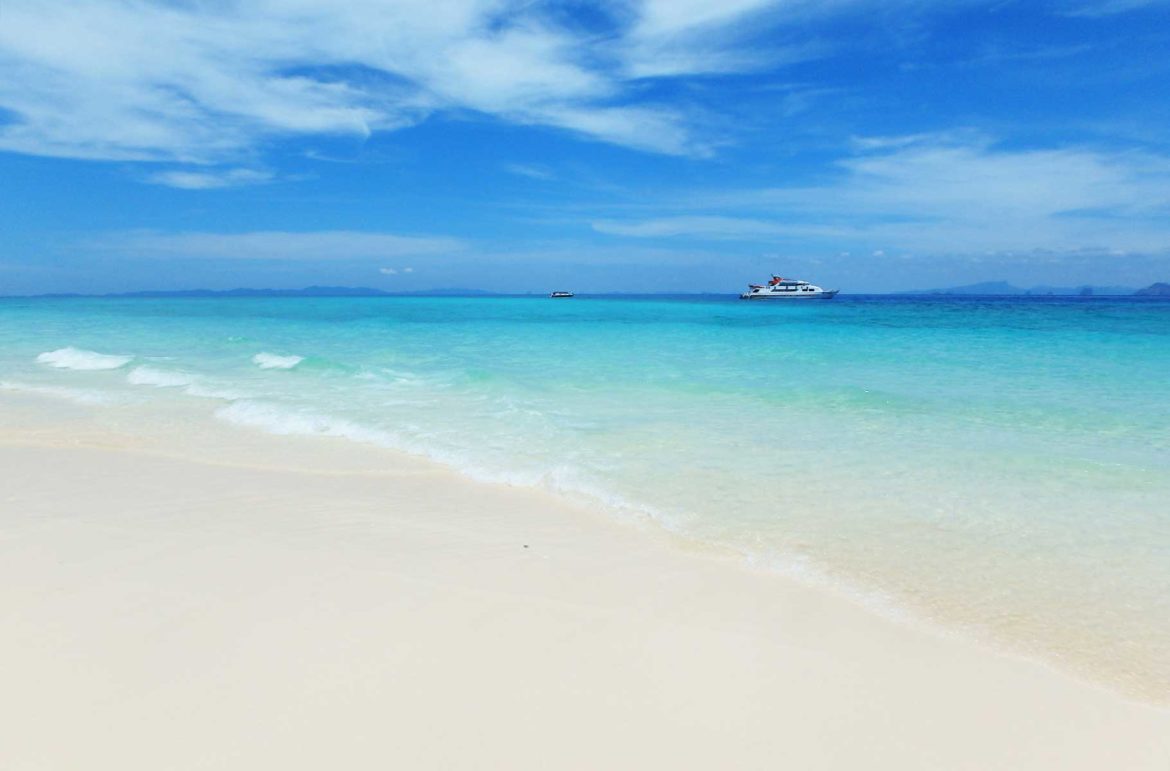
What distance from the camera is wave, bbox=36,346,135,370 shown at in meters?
17.0

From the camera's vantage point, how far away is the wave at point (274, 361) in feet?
55.4

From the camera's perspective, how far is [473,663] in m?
3.39

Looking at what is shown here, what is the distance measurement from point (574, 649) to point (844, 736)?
1.39m

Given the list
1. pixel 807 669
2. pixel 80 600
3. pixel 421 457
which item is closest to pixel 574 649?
pixel 807 669

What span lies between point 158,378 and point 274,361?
143 inches

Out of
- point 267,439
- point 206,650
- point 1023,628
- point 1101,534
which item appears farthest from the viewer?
point 267,439

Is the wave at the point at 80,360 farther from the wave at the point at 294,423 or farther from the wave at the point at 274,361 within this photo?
the wave at the point at 294,423

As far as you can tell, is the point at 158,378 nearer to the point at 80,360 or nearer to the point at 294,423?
the point at 80,360

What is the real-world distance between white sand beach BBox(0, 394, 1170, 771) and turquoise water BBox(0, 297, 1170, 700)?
63 centimetres

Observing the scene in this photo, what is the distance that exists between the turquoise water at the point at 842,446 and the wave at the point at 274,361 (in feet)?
0.79

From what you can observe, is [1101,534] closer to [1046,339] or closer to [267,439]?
[267,439]

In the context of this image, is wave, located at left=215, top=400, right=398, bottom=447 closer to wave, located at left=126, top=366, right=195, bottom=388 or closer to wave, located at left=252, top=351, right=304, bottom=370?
wave, located at left=126, top=366, right=195, bottom=388

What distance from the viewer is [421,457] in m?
7.84

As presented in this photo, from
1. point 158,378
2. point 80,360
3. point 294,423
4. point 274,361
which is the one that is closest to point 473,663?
point 294,423
